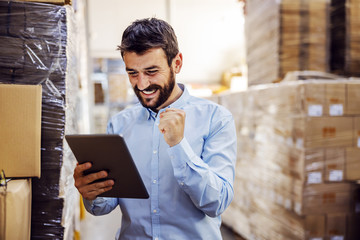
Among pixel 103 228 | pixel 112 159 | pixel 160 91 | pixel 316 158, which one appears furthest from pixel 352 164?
pixel 103 228

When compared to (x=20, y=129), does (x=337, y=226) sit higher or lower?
lower

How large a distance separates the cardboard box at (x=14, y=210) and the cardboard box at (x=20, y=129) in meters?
0.07

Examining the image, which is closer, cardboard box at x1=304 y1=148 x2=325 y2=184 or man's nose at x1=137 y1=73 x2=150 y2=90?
man's nose at x1=137 y1=73 x2=150 y2=90

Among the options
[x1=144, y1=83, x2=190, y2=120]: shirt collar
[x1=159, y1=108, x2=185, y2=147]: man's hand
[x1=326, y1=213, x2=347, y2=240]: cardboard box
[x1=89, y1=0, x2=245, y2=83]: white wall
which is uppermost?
[x1=89, y1=0, x2=245, y2=83]: white wall

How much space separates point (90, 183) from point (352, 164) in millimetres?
2164

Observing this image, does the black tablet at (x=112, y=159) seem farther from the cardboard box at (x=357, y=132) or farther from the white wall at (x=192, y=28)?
the white wall at (x=192, y=28)

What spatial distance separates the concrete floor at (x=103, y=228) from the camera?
384 cm

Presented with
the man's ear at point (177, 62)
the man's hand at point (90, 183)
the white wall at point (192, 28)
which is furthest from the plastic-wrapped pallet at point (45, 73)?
the white wall at point (192, 28)

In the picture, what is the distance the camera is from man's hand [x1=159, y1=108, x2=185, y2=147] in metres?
1.18

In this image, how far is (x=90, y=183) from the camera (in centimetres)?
127

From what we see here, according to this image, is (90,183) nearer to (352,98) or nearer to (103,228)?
(352,98)

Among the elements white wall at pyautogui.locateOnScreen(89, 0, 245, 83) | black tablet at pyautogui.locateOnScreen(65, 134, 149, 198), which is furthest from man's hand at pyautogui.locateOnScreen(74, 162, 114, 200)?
white wall at pyautogui.locateOnScreen(89, 0, 245, 83)

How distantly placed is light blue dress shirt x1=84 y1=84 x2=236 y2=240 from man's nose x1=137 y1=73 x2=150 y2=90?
0.18 meters

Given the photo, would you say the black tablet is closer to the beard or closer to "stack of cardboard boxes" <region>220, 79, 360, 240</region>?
the beard
